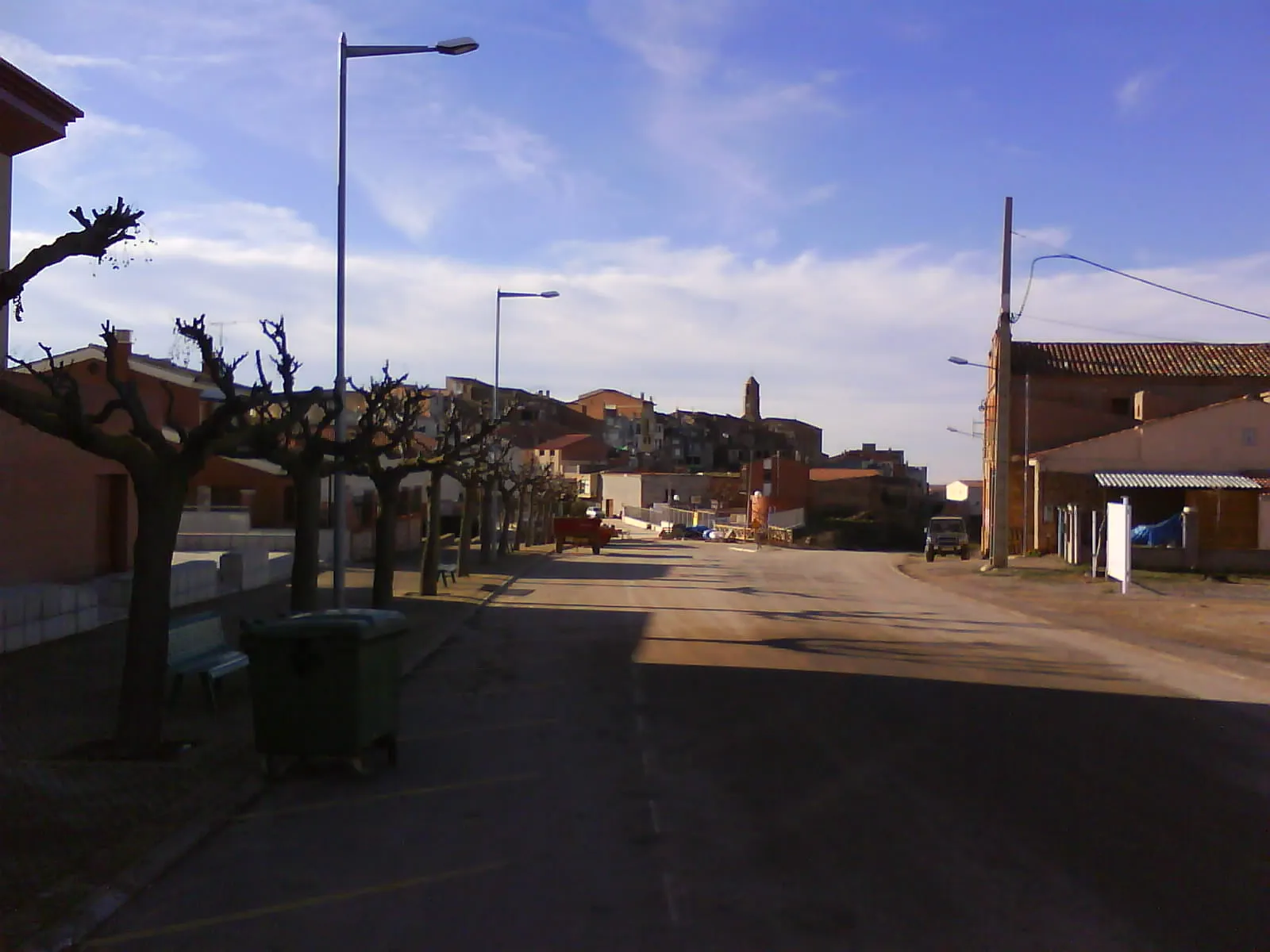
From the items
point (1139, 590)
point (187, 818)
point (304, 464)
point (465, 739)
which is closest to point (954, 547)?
point (1139, 590)

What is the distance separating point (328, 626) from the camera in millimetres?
9125

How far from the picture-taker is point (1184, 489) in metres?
40.8

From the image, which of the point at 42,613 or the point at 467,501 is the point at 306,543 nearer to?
the point at 42,613

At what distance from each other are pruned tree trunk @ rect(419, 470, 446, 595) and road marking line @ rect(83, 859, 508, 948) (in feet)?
61.1

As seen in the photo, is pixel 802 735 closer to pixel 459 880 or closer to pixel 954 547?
pixel 459 880

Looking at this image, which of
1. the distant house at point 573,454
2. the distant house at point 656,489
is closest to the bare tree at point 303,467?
the distant house at point 656,489

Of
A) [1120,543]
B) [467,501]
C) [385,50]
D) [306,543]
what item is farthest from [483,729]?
[1120,543]

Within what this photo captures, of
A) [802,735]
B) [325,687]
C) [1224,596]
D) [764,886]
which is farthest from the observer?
[1224,596]

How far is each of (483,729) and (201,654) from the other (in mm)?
3249

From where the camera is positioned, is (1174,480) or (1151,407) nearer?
(1174,480)

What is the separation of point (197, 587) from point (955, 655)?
525 inches

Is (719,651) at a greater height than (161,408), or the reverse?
(161,408)

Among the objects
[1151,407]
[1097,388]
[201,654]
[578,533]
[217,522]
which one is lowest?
[201,654]

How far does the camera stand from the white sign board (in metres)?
28.3
